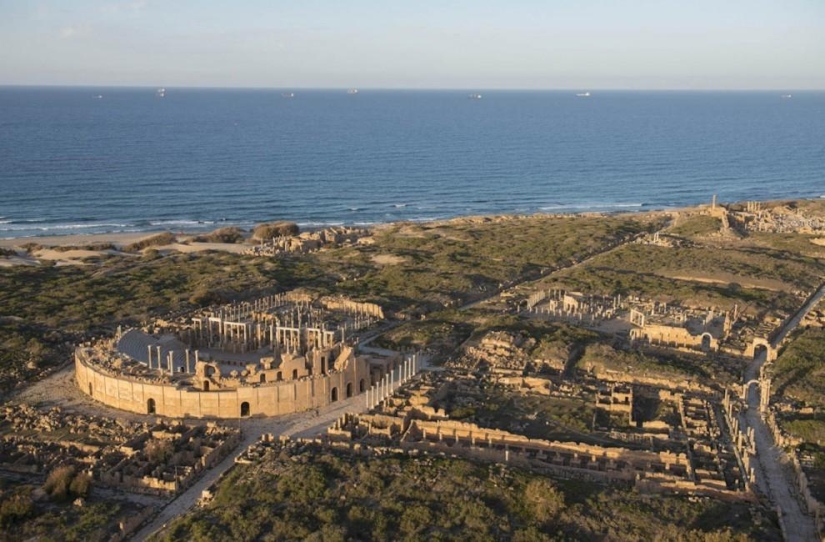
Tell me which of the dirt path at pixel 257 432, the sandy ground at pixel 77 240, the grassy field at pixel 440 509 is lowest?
the sandy ground at pixel 77 240

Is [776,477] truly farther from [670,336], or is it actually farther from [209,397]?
[209,397]

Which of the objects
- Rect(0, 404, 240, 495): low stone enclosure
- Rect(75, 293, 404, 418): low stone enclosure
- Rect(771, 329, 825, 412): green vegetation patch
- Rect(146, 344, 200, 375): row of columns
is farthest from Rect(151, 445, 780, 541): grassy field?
Rect(771, 329, 825, 412): green vegetation patch

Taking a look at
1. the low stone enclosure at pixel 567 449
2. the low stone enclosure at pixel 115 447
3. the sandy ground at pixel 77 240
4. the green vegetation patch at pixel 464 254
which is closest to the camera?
the low stone enclosure at pixel 567 449

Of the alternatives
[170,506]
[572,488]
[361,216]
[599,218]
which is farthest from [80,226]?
[572,488]

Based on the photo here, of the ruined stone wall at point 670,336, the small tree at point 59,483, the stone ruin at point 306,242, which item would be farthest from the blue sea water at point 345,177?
the small tree at point 59,483

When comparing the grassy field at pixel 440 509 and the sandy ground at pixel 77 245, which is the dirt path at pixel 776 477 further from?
the sandy ground at pixel 77 245

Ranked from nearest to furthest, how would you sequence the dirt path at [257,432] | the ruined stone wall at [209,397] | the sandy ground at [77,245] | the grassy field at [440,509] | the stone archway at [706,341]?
the grassy field at [440,509], the dirt path at [257,432], the ruined stone wall at [209,397], the stone archway at [706,341], the sandy ground at [77,245]

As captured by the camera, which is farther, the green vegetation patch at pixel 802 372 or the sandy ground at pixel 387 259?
the sandy ground at pixel 387 259

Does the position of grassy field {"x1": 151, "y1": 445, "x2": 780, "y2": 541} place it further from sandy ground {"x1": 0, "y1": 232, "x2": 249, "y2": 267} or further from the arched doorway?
sandy ground {"x1": 0, "y1": 232, "x2": 249, "y2": 267}

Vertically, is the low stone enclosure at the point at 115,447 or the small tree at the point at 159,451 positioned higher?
the small tree at the point at 159,451
